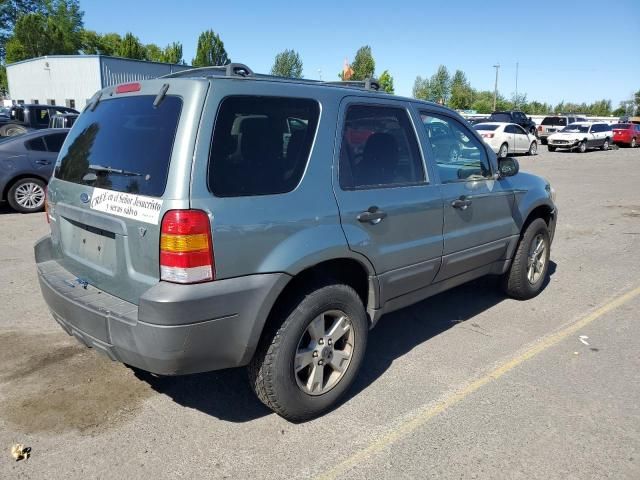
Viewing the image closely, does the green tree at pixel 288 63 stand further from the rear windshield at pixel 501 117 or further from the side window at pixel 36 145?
the side window at pixel 36 145

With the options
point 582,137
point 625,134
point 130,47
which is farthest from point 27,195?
point 130,47

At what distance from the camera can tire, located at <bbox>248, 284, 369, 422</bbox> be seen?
2783mm

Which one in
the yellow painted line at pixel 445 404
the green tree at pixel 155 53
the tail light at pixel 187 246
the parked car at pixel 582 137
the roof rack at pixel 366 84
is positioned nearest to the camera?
the tail light at pixel 187 246

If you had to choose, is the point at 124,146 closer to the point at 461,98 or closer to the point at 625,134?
the point at 625,134

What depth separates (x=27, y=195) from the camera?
29.8ft

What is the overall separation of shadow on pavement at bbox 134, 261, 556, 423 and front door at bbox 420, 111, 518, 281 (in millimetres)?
626

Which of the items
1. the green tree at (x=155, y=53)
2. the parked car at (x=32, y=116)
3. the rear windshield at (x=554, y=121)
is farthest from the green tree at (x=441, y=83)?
the parked car at (x=32, y=116)

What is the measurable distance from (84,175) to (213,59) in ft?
273

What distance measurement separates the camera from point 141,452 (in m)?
2.70

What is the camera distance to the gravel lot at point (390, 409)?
2637mm

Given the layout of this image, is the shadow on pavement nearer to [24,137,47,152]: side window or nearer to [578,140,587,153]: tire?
[24,137,47,152]: side window

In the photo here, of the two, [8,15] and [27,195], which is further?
[8,15]

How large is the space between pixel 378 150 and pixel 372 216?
53cm

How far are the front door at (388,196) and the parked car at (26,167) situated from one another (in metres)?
7.52
